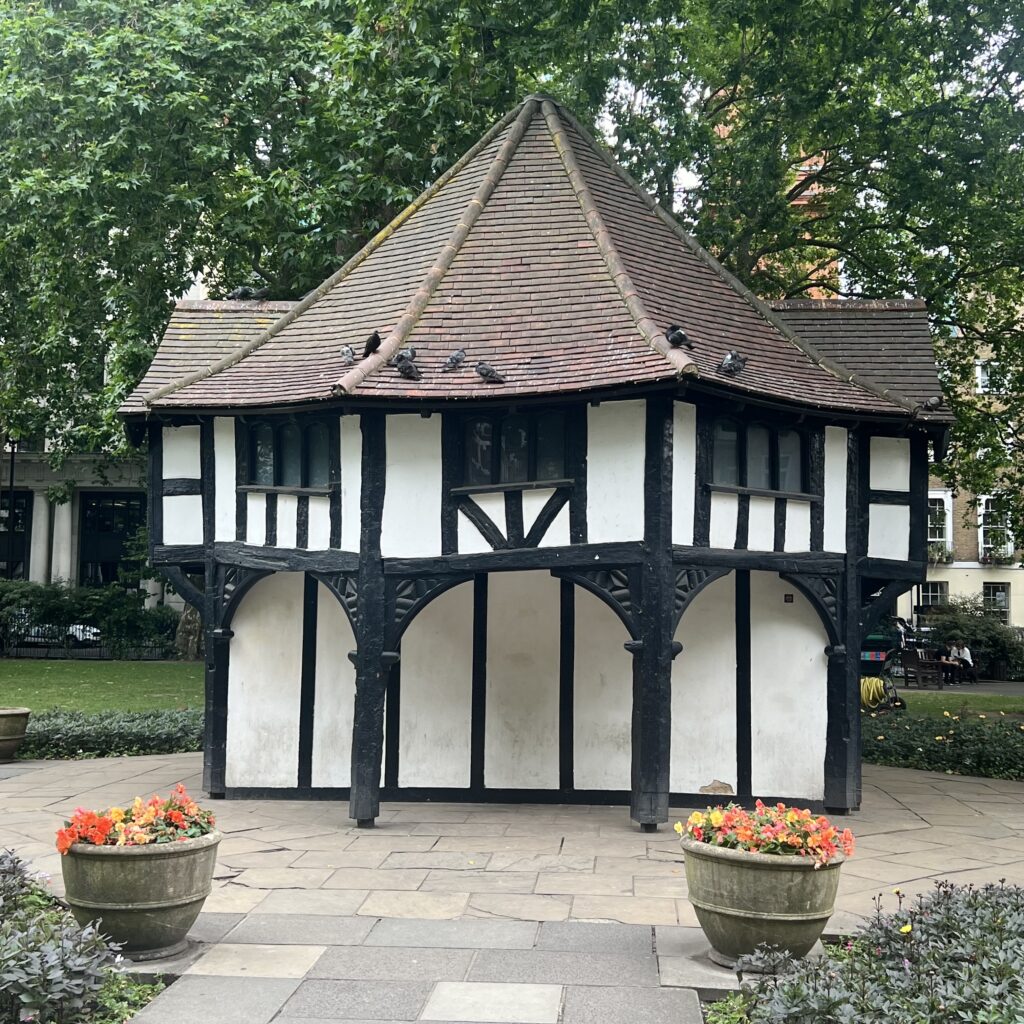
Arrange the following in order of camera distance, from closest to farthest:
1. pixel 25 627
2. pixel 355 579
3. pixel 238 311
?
1. pixel 355 579
2. pixel 238 311
3. pixel 25 627

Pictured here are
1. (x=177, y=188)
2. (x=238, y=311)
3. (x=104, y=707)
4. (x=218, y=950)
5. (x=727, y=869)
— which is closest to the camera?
(x=727, y=869)

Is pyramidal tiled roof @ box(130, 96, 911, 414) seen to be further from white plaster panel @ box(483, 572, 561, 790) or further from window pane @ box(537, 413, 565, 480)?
white plaster panel @ box(483, 572, 561, 790)

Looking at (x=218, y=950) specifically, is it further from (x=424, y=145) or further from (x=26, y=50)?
(x=26, y=50)

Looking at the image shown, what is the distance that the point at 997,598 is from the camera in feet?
131

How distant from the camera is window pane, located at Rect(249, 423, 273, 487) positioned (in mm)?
13070

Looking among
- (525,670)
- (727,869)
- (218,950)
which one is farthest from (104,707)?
(727,869)

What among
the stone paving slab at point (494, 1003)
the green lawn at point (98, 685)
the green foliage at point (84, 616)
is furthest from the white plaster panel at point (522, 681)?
the green foliage at point (84, 616)

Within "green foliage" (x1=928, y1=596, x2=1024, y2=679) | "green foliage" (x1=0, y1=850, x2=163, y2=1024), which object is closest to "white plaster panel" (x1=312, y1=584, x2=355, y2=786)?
"green foliage" (x1=0, y1=850, x2=163, y2=1024)

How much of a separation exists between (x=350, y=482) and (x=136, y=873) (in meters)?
5.86

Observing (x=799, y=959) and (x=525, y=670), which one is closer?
(x=799, y=959)

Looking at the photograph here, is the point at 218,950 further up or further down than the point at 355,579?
further down

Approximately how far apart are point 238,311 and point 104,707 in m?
8.91

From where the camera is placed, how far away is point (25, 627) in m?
31.6

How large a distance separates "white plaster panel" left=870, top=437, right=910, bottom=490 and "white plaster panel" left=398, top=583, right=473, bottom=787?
5.01m
